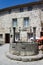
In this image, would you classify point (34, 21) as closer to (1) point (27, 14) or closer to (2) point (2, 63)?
(1) point (27, 14)

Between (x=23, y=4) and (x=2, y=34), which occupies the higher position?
(x=23, y=4)

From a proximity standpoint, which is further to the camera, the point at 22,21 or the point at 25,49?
the point at 22,21

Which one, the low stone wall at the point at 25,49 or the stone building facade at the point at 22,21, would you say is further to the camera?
the stone building facade at the point at 22,21

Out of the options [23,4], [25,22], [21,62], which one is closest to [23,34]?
[25,22]

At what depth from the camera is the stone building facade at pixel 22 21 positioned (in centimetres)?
2003

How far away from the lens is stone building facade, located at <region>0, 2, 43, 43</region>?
20.0 metres

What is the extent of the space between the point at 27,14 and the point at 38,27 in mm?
3006

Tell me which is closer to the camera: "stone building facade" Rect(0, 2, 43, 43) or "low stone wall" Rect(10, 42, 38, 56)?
"low stone wall" Rect(10, 42, 38, 56)

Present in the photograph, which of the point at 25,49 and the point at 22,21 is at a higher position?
the point at 22,21

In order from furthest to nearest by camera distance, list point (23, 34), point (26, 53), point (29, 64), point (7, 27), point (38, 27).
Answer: point (7, 27), point (23, 34), point (38, 27), point (26, 53), point (29, 64)

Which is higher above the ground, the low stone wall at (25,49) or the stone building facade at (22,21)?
the stone building facade at (22,21)

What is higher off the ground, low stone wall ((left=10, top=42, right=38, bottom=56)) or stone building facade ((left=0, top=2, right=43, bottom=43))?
stone building facade ((left=0, top=2, right=43, bottom=43))

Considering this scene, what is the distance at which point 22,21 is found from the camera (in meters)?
21.6

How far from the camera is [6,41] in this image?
77.9 ft
